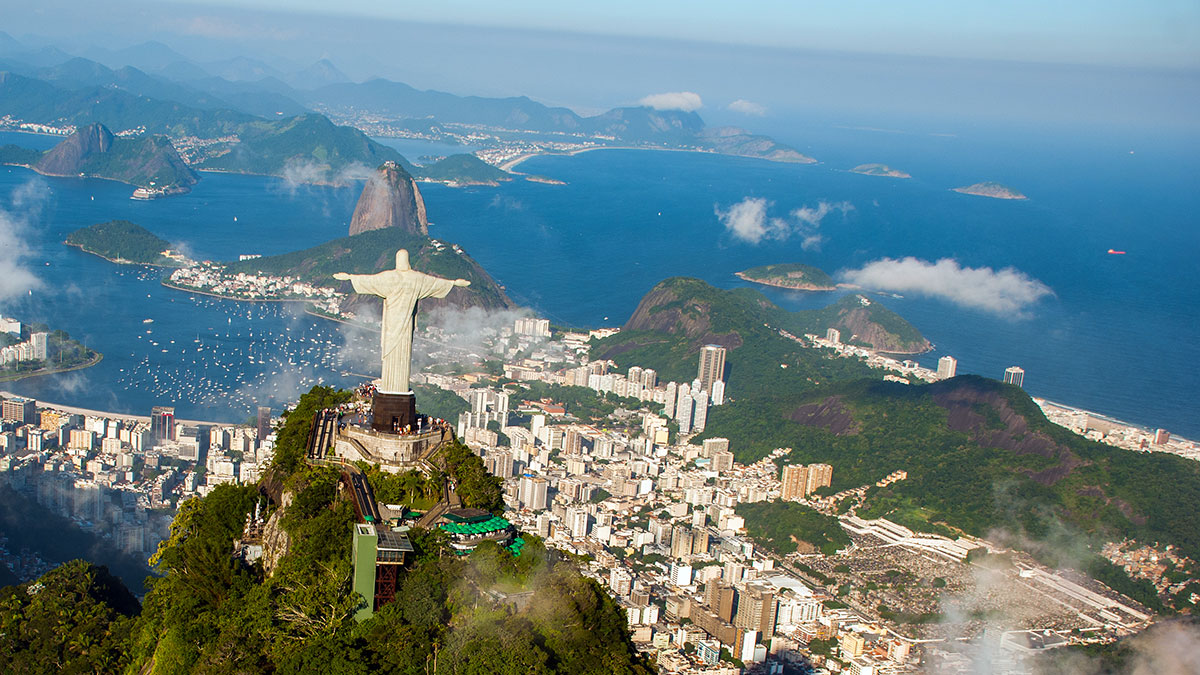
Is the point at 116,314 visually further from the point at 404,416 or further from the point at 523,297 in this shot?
the point at 404,416

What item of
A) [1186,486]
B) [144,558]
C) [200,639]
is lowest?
[144,558]

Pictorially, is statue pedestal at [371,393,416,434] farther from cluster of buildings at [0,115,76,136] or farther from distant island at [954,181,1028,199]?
cluster of buildings at [0,115,76,136]

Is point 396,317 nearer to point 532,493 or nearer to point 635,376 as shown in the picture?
point 532,493

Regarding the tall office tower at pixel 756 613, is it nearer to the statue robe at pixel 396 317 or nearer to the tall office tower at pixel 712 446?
the tall office tower at pixel 712 446

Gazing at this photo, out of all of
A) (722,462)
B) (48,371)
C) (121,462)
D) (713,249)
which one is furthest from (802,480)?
(713,249)

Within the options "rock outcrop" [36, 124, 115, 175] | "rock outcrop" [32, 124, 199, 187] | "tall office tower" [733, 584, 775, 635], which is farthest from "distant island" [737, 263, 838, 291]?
"rock outcrop" [36, 124, 115, 175]

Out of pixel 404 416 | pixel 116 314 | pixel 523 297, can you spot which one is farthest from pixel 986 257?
pixel 404 416

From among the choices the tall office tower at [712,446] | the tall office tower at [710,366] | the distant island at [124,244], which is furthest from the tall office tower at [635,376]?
the distant island at [124,244]
